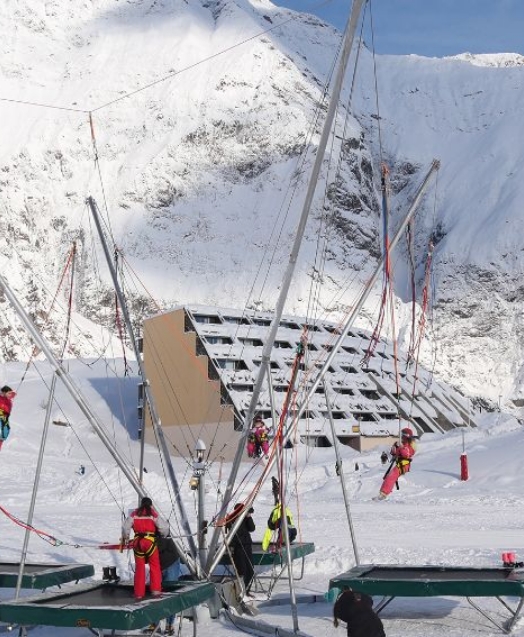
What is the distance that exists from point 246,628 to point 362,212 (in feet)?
587

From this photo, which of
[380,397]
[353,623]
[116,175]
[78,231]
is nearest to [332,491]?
[353,623]

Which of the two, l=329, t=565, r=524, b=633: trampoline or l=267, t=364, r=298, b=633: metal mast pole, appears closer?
l=329, t=565, r=524, b=633: trampoline

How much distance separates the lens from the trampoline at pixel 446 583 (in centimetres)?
1055

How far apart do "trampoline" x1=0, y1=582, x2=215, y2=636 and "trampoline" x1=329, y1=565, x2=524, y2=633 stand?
6.46 feet

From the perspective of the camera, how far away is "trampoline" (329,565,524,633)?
10555mm

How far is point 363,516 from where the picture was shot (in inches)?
910

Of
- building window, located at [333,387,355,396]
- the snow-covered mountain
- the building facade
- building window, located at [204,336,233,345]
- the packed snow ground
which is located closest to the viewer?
the packed snow ground

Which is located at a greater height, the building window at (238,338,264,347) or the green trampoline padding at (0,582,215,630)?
the building window at (238,338,264,347)

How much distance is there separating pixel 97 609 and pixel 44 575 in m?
3.03

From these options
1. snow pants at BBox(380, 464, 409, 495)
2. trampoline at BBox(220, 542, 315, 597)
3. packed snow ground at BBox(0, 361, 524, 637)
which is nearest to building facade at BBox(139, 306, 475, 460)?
packed snow ground at BBox(0, 361, 524, 637)

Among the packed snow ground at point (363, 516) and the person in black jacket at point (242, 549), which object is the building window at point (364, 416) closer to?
the packed snow ground at point (363, 516)

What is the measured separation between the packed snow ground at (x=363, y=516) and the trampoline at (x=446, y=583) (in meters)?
0.44

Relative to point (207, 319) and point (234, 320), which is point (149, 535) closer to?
point (207, 319)

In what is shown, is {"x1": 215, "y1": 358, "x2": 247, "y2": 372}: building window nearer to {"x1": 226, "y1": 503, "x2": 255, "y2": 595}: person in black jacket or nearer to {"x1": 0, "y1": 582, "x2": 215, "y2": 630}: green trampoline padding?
{"x1": 226, "y1": 503, "x2": 255, "y2": 595}: person in black jacket
